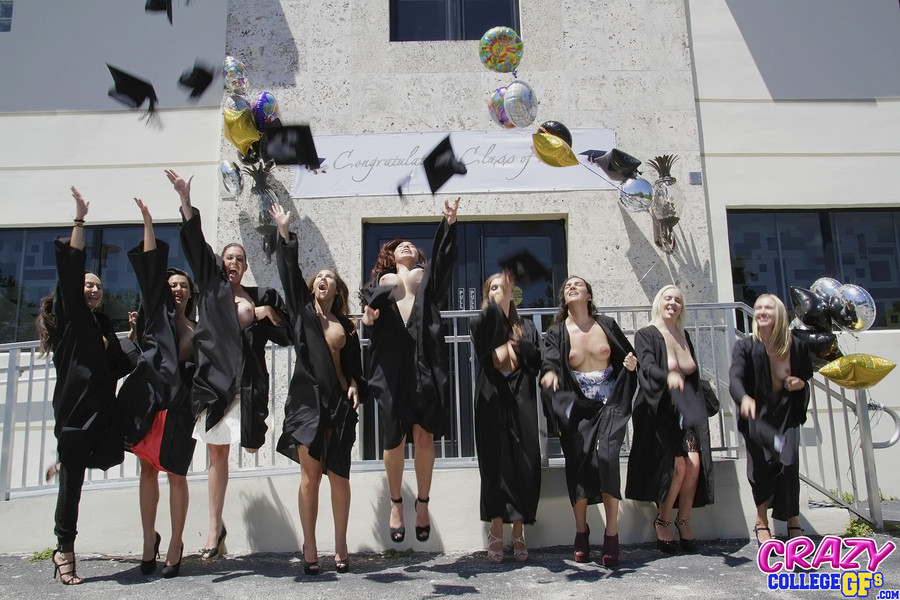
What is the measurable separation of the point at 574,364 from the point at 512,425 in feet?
1.86

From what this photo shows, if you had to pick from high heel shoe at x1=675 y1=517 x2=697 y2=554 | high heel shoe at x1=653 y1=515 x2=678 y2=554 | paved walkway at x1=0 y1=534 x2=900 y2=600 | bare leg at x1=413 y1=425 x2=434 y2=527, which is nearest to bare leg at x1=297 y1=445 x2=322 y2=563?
paved walkway at x1=0 y1=534 x2=900 y2=600

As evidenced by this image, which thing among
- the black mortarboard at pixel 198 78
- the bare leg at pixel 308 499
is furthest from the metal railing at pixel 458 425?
the black mortarboard at pixel 198 78

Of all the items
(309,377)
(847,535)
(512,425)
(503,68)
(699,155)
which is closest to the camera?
(309,377)

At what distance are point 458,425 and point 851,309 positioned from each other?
2.91m

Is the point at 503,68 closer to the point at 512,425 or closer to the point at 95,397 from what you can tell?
the point at 512,425

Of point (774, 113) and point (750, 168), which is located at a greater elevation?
point (774, 113)

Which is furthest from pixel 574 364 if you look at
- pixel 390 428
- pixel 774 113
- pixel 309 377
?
pixel 774 113

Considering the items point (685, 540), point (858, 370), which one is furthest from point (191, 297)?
point (858, 370)

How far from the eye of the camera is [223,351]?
414cm

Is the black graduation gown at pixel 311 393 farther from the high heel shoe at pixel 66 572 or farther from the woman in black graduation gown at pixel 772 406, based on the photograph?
the woman in black graduation gown at pixel 772 406

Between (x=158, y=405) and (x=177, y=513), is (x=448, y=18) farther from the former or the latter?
(x=177, y=513)

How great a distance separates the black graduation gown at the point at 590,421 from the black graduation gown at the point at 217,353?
1.87 meters

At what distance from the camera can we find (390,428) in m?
4.10

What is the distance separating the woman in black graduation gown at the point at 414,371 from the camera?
4.10m
